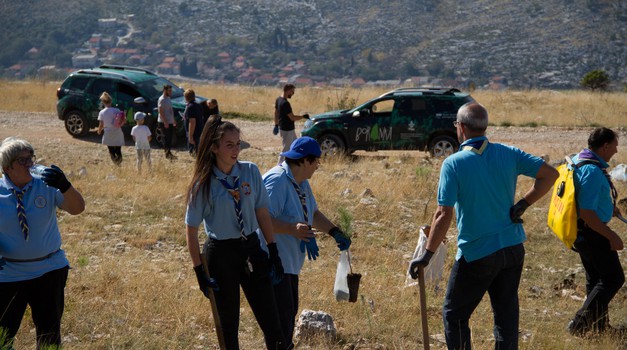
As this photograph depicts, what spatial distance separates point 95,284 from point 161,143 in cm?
1098

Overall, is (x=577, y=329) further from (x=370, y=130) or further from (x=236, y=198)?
(x=370, y=130)

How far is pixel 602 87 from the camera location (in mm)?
35469

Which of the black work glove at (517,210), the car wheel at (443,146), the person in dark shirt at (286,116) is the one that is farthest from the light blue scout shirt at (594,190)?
the car wheel at (443,146)

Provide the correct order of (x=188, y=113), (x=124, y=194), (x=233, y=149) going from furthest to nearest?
(x=188, y=113)
(x=124, y=194)
(x=233, y=149)

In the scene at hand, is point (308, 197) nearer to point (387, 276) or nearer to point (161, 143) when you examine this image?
point (387, 276)

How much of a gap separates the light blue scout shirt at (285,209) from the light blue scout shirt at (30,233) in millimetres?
1299

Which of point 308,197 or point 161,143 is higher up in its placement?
point 308,197

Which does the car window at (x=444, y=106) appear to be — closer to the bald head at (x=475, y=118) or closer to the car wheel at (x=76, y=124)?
the car wheel at (x=76, y=124)

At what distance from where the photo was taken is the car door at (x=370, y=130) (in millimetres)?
17312

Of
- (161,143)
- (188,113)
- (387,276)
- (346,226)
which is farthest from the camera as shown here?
(161,143)

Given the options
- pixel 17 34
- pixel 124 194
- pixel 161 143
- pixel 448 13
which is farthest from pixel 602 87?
pixel 17 34

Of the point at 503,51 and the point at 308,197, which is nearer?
the point at 308,197

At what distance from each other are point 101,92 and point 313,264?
1189cm

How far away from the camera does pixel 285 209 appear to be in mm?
5531
